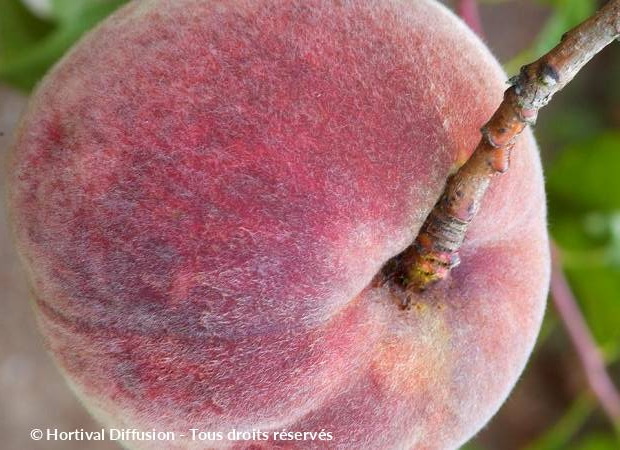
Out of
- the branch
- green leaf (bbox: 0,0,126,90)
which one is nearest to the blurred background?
green leaf (bbox: 0,0,126,90)

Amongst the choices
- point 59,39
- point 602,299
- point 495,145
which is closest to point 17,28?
point 59,39

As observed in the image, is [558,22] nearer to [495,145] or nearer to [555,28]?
[555,28]

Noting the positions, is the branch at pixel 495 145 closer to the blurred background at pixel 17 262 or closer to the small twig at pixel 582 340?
the blurred background at pixel 17 262

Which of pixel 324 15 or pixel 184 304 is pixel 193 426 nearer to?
pixel 184 304

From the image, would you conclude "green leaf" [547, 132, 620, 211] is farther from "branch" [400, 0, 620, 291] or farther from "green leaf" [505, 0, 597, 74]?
"branch" [400, 0, 620, 291]

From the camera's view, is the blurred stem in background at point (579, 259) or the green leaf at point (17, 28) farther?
the blurred stem in background at point (579, 259)

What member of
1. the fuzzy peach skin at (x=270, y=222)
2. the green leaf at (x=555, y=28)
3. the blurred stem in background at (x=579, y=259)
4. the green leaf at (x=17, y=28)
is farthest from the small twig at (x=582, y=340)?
the green leaf at (x=17, y=28)
